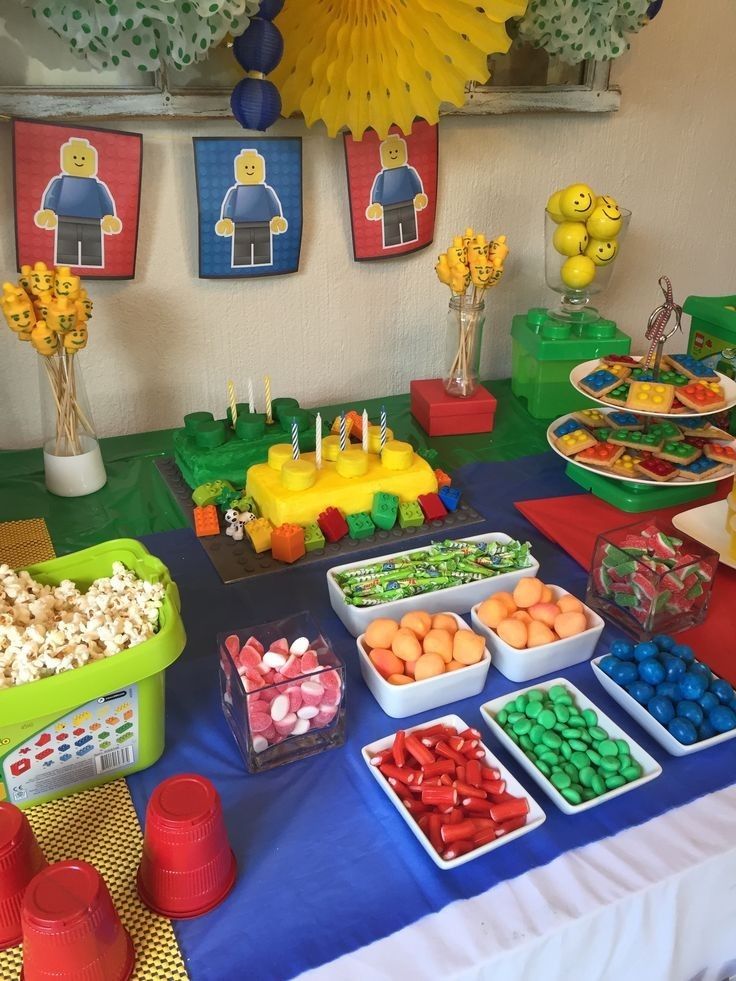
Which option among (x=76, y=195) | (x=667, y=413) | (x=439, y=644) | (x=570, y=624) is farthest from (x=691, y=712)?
(x=76, y=195)

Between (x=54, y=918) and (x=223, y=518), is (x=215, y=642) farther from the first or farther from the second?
(x=54, y=918)

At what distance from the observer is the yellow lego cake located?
1.17m

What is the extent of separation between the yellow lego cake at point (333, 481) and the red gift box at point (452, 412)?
244mm

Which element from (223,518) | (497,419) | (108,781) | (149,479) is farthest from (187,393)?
(108,781)

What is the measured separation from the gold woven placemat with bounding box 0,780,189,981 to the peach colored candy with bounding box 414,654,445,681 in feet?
1.01

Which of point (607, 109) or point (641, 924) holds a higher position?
point (607, 109)

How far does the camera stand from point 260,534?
1.14 meters

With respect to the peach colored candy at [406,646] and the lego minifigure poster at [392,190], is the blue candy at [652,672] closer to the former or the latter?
the peach colored candy at [406,646]

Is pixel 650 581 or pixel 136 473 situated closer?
pixel 650 581

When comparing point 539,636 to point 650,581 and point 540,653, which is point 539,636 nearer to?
point 540,653

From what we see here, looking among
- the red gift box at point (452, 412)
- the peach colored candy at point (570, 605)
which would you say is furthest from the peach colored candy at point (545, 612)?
the red gift box at point (452, 412)

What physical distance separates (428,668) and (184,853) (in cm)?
31

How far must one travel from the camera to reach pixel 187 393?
1515 mm

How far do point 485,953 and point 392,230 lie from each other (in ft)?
4.00
